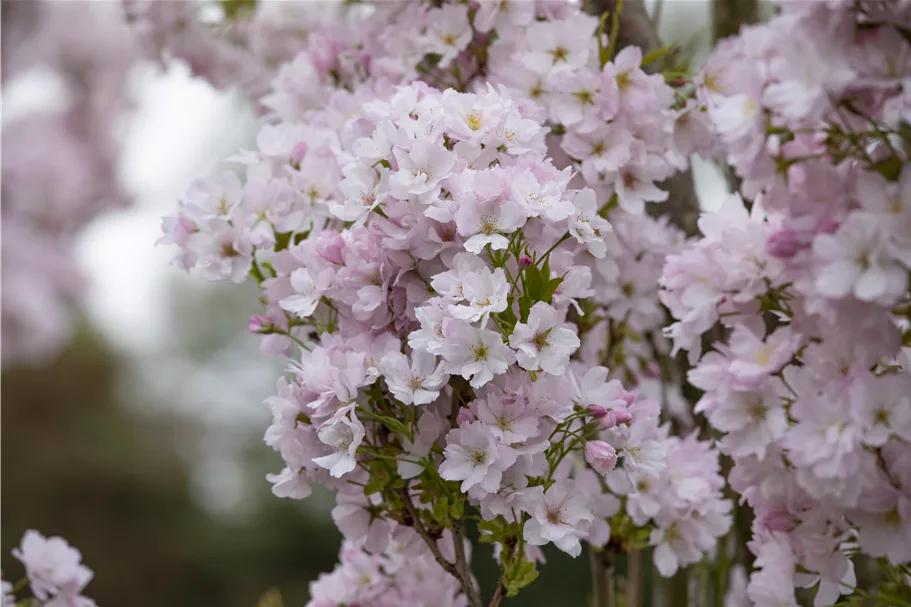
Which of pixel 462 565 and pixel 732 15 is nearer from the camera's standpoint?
Answer: pixel 462 565

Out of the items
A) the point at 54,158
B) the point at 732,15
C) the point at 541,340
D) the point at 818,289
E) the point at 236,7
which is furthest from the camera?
the point at 54,158

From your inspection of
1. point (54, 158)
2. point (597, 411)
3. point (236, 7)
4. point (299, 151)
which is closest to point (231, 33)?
point (236, 7)

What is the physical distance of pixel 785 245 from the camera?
55cm

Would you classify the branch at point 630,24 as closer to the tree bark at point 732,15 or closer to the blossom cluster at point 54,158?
the tree bark at point 732,15

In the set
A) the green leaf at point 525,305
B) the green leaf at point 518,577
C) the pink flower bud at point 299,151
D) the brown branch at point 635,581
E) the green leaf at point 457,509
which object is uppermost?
the pink flower bud at point 299,151

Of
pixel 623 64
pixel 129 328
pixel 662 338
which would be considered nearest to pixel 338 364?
pixel 623 64

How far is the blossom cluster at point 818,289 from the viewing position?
0.51m

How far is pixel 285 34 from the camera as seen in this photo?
1.27m

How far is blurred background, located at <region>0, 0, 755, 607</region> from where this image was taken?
3756mm

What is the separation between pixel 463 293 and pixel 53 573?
0.52 m

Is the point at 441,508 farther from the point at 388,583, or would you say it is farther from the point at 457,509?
the point at 388,583

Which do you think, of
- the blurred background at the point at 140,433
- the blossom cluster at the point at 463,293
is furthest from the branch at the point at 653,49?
the blurred background at the point at 140,433

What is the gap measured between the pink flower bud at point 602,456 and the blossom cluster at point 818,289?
72mm

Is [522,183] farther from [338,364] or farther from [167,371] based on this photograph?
[167,371]
